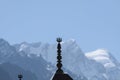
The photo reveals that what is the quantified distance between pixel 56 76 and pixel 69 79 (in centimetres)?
43

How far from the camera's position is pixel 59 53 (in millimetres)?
15094

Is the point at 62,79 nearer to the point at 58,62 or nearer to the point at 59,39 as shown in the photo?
the point at 58,62

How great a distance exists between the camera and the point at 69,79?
14773 millimetres

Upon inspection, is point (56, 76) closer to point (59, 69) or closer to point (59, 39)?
point (59, 69)

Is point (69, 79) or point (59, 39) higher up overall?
point (59, 39)

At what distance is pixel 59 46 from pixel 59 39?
1.72 feet

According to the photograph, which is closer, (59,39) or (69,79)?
(69,79)

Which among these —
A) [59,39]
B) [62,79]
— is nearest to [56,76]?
[62,79]

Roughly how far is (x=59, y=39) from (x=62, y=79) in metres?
1.62

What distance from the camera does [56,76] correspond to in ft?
48.9

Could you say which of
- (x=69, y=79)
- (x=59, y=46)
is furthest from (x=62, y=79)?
(x=59, y=46)

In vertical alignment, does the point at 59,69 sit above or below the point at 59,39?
below

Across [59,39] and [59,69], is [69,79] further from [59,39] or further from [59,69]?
[59,39]

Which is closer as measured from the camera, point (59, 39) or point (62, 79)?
point (62, 79)
